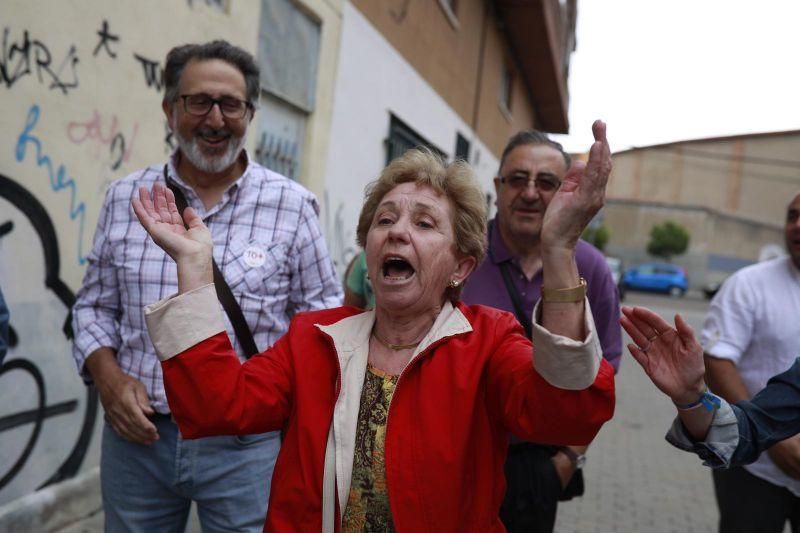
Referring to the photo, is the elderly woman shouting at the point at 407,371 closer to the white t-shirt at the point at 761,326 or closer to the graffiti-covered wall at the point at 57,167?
the white t-shirt at the point at 761,326

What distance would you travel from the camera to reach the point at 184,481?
2191 mm

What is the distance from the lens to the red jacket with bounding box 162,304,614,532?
5.10 ft

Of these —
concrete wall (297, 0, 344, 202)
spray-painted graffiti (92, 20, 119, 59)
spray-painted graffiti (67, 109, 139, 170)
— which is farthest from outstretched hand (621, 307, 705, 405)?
concrete wall (297, 0, 344, 202)

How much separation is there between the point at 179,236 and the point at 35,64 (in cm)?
221

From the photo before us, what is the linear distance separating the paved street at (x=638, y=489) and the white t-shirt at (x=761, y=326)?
222cm

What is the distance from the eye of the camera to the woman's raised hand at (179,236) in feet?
5.31

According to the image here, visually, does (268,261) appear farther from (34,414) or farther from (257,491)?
(34,414)

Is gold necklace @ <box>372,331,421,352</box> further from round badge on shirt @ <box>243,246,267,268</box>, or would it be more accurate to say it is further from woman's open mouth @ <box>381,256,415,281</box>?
round badge on shirt @ <box>243,246,267,268</box>

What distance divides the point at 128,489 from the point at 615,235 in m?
48.7

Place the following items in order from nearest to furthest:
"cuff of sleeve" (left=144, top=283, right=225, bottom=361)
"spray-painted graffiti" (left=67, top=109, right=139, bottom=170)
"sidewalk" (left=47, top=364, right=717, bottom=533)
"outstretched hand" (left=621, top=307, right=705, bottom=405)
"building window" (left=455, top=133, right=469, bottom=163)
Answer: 1. "cuff of sleeve" (left=144, top=283, right=225, bottom=361)
2. "outstretched hand" (left=621, top=307, right=705, bottom=405)
3. "spray-painted graffiti" (left=67, top=109, right=139, bottom=170)
4. "sidewalk" (left=47, top=364, right=717, bottom=533)
5. "building window" (left=455, top=133, right=469, bottom=163)

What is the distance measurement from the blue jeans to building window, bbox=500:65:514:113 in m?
13.5

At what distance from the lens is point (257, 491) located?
2246 millimetres

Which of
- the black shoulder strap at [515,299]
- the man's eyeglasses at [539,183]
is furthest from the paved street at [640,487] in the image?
the man's eyeglasses at [539,183]

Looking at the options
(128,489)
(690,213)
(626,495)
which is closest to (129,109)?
(128,489)
